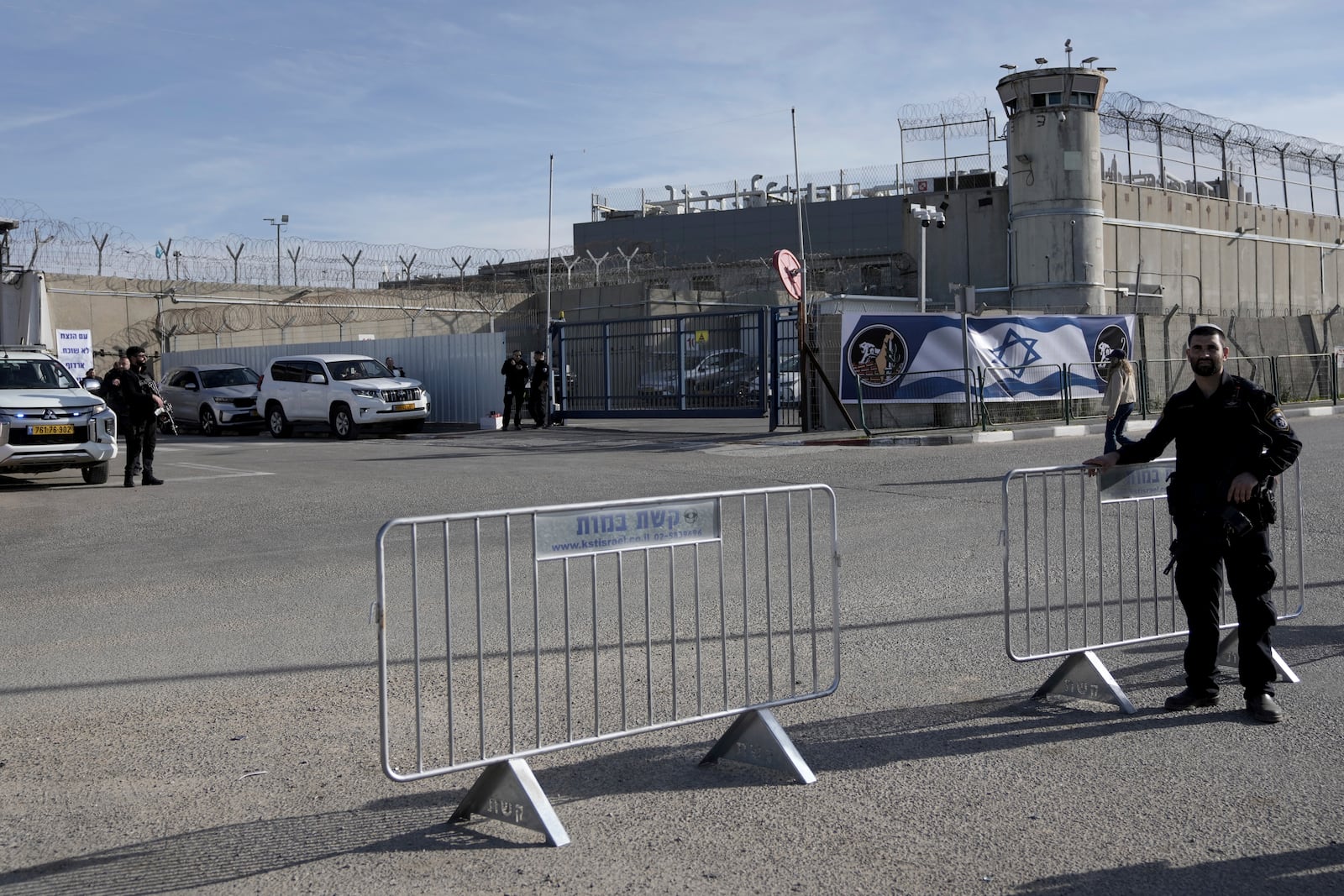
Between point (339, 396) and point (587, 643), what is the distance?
19.9 m

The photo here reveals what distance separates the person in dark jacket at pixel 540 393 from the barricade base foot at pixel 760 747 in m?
22.0

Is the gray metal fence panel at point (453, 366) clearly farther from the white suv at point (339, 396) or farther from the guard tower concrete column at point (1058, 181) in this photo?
the guard tower concrete column at point (1058, 181)

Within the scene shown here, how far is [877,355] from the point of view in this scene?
2283 centimetres

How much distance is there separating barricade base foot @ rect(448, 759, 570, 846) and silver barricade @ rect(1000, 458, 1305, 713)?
2.40m

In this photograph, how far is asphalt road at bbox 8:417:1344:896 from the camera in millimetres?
3939

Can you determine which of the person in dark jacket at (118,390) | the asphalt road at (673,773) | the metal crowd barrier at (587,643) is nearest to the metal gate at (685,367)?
the person in dark jacket at (118,390)

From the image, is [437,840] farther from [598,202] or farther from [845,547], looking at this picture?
[598,202]

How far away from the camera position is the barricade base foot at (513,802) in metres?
4.22

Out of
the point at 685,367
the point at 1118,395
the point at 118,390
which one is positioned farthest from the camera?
the point at 685,367

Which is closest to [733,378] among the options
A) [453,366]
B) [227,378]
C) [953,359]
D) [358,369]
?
[953,359]

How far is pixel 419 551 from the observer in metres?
9.94

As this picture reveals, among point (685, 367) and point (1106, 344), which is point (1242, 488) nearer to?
point (685, 367)

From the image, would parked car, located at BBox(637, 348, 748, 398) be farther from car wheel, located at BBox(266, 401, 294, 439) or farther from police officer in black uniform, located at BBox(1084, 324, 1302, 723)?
police officer in black uniform, located at BBox(1084, 324, 1302, 723)

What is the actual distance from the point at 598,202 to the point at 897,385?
193 feet
